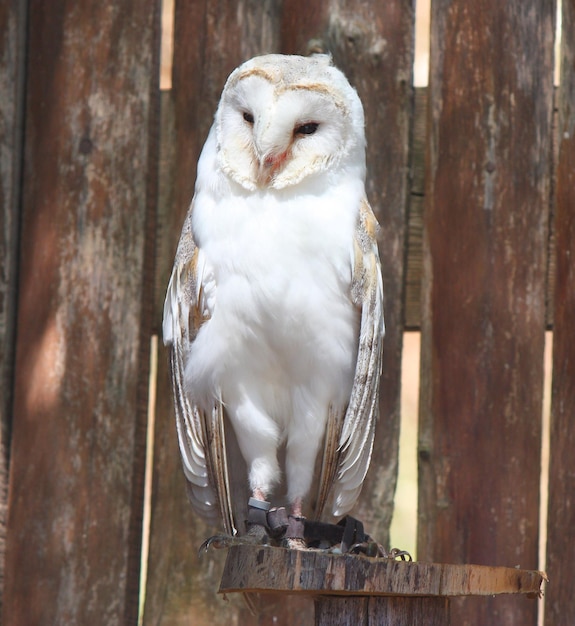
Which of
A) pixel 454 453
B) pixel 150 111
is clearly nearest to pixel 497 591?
pixel 454 453

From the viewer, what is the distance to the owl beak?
218cm

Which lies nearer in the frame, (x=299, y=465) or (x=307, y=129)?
(x=307, y=129)

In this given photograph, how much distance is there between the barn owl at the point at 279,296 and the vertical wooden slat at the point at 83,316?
315 mm

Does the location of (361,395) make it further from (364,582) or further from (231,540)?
(364,582)

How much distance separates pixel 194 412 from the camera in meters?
2.36

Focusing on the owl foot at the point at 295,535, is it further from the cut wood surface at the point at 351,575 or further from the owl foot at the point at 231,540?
the cut wood surface at the point at 351,575

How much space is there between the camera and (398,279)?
265 centimetres

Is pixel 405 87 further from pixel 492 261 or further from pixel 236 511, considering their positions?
pixel 236 511

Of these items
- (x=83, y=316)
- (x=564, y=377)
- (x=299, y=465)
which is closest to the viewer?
(x=299, y=465)

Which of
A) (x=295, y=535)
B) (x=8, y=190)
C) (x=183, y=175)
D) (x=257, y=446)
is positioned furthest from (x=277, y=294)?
(x=8, y=190)

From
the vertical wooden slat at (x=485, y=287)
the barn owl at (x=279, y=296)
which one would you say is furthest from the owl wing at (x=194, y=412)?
the vertical wooden slat at (x=485, y=287)

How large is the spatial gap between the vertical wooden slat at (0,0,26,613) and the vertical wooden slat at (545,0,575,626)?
4.62 feet

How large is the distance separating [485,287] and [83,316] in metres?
1.04

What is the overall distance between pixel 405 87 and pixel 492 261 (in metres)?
0.51
